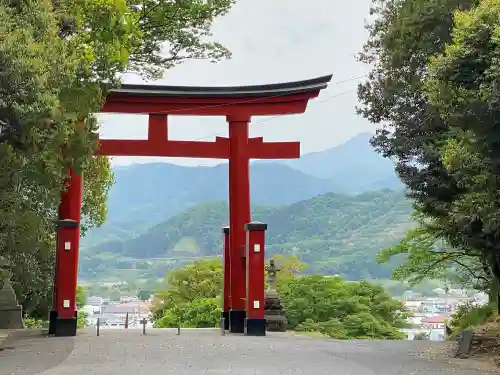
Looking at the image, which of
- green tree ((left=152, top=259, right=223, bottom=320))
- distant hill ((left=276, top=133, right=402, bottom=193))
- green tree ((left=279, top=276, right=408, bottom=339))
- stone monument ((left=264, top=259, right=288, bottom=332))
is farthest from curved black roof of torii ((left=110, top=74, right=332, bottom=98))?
distant hill ((left=276, top=133, right=402, bottom=193))

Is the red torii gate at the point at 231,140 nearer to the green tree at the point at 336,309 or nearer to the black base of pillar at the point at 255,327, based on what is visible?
the black base of pillar at the point at 255,327

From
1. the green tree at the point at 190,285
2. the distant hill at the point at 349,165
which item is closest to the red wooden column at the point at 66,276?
the green tree at the point at 190,285

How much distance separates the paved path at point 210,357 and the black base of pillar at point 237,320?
1628 millimetres

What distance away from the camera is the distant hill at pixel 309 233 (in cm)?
4394

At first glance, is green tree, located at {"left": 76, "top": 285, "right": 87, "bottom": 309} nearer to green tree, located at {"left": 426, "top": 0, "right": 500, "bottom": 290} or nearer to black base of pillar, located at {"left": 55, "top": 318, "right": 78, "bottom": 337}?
black base of pillar, located at {"left": 55, "top": 318, "right": 78, "bottom": 337}

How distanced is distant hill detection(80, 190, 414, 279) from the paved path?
2805cm

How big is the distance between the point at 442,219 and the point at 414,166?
1176 millimetres

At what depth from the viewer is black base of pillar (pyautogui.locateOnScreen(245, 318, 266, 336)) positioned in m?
14.4

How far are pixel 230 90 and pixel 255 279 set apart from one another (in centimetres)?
437

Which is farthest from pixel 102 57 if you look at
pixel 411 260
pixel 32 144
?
pixel 411 260

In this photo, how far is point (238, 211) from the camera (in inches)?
595

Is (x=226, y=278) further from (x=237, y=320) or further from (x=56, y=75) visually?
(x=56, y=75)

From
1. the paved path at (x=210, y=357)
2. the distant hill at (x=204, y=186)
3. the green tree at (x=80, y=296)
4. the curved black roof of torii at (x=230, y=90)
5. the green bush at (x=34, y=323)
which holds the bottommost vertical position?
the paved path at (x=210, y=357)

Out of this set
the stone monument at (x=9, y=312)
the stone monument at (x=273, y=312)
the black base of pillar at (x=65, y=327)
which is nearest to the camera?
the black base of pillar at (x=65, y=327)
